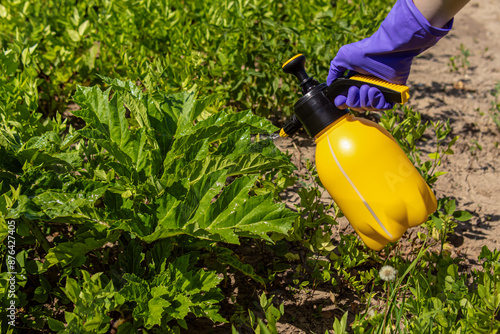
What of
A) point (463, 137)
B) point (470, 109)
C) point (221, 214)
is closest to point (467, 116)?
point (470, 109)

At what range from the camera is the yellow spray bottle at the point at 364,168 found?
59.8 inches

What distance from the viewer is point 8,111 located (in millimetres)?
1967

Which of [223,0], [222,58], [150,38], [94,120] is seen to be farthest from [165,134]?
[223,0]

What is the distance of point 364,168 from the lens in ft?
4.99

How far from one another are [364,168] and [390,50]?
15.7 inches

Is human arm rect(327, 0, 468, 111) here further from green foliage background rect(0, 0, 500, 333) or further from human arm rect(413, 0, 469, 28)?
green foliage background rect(0, 0, 500, 333)

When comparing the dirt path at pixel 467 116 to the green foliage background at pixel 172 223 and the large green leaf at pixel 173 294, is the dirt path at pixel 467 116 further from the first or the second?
the large green leaf at pixel 173 294

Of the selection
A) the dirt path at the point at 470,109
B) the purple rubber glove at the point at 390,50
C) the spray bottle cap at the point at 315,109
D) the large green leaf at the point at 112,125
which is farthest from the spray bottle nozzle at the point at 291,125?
the dirt path at the point at 470,109

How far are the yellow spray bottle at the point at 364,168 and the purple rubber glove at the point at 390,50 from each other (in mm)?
39

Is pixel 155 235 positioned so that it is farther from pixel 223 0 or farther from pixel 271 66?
pixel 223 0

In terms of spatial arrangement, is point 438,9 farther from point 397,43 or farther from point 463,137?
point 463,137

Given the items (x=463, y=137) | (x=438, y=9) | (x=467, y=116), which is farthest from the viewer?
(x=467, y=116)

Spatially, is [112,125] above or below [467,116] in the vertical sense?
above

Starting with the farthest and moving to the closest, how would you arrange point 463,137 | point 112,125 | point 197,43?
point 463,137 < point 197,43 < point 112,125
